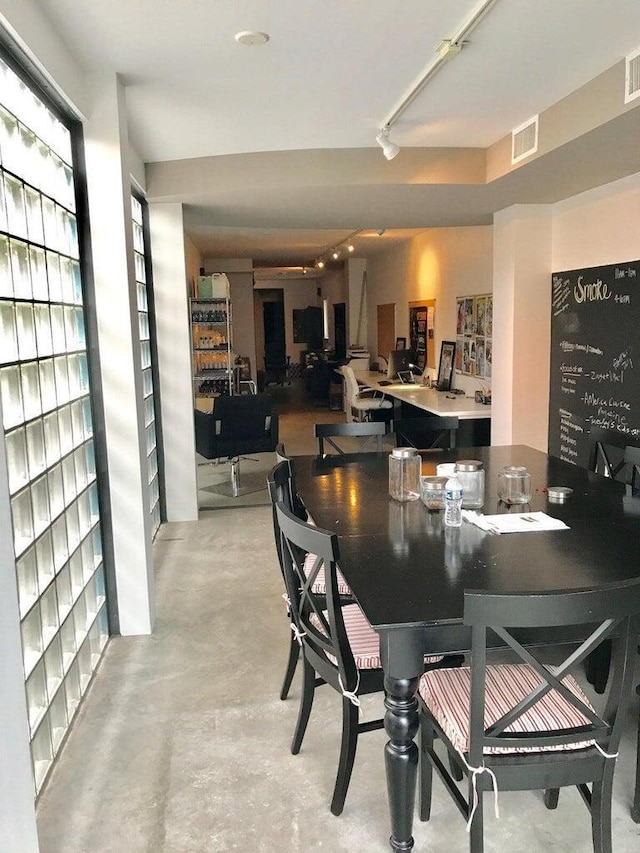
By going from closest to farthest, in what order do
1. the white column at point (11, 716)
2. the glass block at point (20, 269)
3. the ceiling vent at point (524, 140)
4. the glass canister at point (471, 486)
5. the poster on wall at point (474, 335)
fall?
the white column at point (11, 716)
the glass block at point (20, 269)
the glass canister at point (471, 486)
the ceiling vent at point (524, 140)
the poster on wall at point (474, 335)

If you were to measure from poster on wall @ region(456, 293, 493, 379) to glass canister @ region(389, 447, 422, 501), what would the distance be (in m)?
3.43

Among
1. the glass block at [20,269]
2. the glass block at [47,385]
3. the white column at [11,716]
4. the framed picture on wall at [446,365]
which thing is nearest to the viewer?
the white column at [11,716]

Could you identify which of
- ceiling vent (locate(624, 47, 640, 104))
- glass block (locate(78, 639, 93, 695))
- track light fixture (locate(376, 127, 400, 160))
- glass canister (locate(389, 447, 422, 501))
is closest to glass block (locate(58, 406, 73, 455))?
glass block (locate(78, 639, 93, 695))

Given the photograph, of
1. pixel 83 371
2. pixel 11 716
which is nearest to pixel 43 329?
pixel 83 371

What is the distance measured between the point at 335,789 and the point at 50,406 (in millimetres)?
1645

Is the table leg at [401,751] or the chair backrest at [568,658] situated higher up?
the chair backrest at [568,658]

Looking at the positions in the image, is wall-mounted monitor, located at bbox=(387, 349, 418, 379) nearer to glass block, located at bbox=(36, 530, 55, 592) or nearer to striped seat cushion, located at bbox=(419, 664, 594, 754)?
glass block, located at bbox=(36, 530, 55, 592)

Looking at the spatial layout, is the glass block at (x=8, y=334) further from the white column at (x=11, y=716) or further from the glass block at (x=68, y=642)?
the glass block at (x=68, y=642)

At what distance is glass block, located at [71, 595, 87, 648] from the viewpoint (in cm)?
265

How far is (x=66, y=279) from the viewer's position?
2.72 m

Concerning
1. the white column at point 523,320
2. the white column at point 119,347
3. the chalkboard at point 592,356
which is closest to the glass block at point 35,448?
the white column at point 119,347

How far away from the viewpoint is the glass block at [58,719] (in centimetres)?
231

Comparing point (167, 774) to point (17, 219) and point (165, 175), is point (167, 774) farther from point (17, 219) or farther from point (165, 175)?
point (165, 175)

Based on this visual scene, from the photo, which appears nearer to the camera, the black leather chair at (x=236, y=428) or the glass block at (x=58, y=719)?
the glass block at (x=58, y=719)
